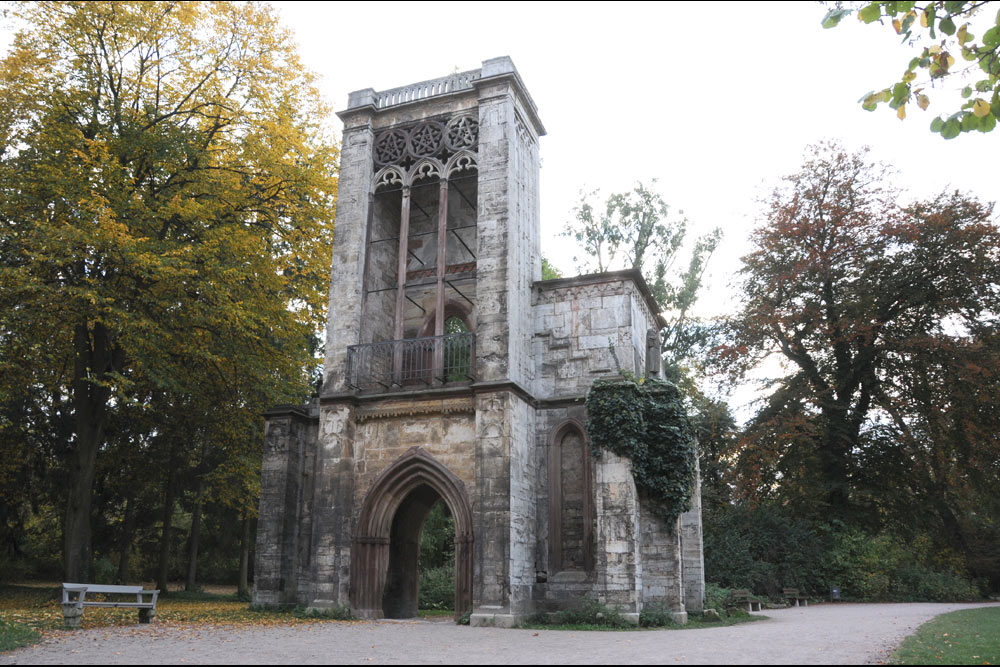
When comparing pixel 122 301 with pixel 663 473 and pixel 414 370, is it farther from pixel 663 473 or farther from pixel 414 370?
pixel 663 473

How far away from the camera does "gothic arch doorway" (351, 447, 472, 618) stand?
13.9 m

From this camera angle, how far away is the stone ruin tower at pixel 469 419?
13680 mm

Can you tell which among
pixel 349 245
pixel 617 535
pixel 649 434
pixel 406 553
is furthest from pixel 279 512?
pixel 649 434

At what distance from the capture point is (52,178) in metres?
14.5

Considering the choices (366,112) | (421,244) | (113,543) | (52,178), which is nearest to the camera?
(52,178)

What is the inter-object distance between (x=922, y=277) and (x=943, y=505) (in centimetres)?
742

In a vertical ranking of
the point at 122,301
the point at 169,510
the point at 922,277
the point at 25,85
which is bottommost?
the point at 169,510

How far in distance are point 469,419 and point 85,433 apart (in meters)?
8.85

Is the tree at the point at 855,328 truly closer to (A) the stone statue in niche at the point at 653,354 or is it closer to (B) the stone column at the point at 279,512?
(A) the stone statue in niche at the point at 653,354

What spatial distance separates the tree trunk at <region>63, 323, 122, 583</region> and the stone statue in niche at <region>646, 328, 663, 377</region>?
12.0m

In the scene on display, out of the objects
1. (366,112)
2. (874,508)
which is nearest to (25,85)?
(366,112)

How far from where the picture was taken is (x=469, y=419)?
1437 centimetres

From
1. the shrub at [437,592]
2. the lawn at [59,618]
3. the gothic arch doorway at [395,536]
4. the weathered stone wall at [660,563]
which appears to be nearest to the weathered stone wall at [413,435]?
the gothic arch doorway at [395,536]

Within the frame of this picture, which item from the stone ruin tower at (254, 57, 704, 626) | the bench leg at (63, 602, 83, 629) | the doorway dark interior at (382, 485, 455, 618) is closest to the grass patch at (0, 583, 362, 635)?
the bench leg at (63, 602, 83, 629)
